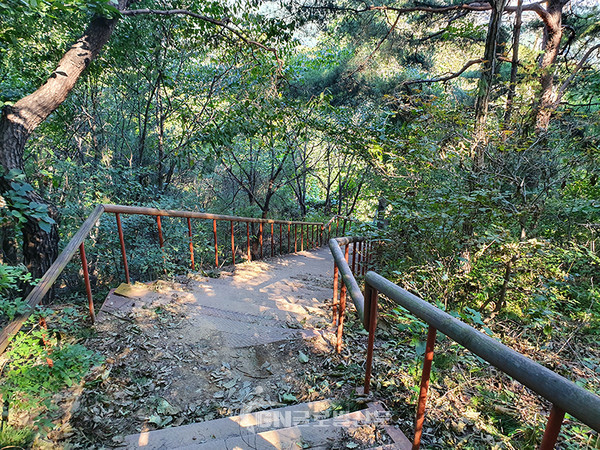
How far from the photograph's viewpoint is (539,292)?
3.09 meters

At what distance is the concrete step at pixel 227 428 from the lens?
166 centimetres

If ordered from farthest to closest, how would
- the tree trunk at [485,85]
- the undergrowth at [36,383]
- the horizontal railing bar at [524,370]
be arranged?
the tree trunk at [485,85] < the undergrowth at [36,383] < the horizontal railing bar at [524,370]

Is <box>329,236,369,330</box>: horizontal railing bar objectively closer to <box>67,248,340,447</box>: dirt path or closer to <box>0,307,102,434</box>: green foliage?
<box>67,248,340,447</box>: dirt path

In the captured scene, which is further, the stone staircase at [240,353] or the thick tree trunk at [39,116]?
the thick tree trunk at [39,116]

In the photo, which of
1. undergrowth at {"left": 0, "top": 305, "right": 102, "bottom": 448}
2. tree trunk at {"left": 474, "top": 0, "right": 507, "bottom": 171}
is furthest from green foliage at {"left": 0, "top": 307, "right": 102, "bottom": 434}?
tree trunk at {"left": 474, "top": 0, "right": 507, "bottom": 171}

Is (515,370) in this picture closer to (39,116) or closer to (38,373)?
(38,373)

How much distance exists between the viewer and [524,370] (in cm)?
82

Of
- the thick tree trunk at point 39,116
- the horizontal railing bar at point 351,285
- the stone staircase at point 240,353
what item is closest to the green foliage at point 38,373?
the stone staircase at point 240,353

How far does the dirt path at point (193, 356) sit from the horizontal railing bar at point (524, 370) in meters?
1.32

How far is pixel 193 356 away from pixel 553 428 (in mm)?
2387

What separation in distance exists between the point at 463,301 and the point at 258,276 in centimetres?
292

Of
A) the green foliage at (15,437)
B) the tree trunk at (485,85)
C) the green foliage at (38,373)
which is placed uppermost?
the tree trunk at (485,85)

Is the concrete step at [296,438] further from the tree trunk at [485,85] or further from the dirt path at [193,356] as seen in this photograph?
the tree trunk at [485,85]

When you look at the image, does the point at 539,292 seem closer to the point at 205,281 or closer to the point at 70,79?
the point at 205,281
